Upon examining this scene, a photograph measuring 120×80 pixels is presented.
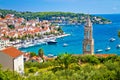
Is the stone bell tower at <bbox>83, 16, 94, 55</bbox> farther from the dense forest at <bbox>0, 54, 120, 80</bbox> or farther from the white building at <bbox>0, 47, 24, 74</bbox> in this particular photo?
the white building at <bbox>0, 47, 24, 74</bbox>

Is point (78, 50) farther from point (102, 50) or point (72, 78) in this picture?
point (72, 78)

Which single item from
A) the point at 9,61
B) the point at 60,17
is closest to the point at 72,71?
the point at 9,61

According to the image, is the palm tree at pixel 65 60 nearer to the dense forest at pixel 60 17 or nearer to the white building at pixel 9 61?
the white building at pixel 9 61

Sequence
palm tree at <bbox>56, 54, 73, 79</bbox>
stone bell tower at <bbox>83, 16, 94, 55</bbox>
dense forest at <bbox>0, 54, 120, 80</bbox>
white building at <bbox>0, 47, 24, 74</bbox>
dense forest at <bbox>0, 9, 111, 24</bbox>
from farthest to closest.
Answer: dense forest at <bbox>0, 9, 111, 24</bbox>
stone bell tower at <bbox>83, 16, 94, 55</bbox>
white building at <bbox>0, 47, 24, 74</bbox>
palm tree at <bbox>56, 54, 73, 79</bbox>
dense forest at <bbox>0, 54, 120, 80</bbox>

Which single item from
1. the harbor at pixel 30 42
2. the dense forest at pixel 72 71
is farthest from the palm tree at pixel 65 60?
the harbor at pixel 30 42

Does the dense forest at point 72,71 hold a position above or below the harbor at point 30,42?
above

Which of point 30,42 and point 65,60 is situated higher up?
point 65,60

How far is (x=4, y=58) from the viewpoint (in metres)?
19.5

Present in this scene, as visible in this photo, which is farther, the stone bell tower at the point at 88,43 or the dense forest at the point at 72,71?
the stone bell tower at the point at 88,43

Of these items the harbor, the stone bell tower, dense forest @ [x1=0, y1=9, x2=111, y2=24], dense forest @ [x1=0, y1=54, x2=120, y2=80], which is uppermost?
dense forest @ [x1=0, y1=54, x2=120, y2=80]

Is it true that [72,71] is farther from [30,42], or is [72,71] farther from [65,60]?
[30,42]

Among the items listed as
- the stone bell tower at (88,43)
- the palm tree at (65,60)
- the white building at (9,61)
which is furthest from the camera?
the stone bell tower at (88,43)

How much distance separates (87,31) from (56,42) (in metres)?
43.6

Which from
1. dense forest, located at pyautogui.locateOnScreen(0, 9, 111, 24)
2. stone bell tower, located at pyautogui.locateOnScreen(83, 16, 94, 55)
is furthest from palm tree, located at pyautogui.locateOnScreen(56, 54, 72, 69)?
dense forest, located at pyautogui.locateOnScreen(0, 9, 111, 24)
